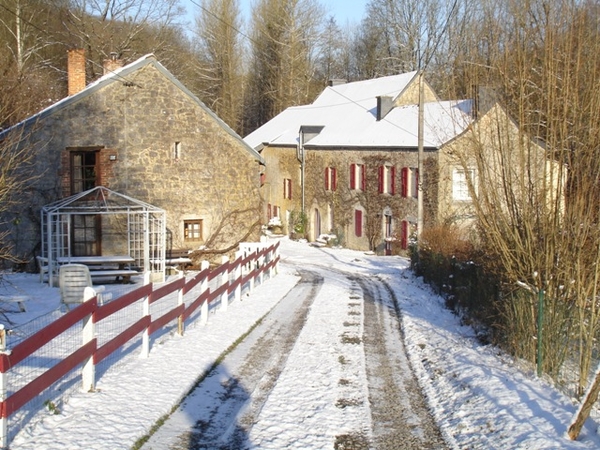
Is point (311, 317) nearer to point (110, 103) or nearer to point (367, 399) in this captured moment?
point (367, 399)

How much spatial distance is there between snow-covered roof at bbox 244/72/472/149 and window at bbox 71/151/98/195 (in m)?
14.3

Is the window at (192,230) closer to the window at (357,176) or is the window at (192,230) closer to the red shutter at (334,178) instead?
the window at (357,176)

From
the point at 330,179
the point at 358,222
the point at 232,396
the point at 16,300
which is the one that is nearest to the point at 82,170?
the point at 16,300

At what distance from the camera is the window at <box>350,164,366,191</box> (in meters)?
36.7

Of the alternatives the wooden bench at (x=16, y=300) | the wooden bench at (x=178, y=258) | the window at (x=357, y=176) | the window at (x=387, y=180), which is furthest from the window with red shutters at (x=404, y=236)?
the wooden bench at (x=16, y=300)

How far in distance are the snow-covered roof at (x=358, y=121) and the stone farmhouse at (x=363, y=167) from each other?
75 millimetres

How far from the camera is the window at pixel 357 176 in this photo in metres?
36.7

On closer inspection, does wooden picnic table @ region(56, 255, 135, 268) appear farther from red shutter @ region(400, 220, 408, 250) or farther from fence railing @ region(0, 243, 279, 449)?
red shutter @ region(400, 220, 408, 250)

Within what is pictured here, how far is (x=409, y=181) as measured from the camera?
3297 centimetres

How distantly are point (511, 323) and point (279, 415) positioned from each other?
425 centimetres

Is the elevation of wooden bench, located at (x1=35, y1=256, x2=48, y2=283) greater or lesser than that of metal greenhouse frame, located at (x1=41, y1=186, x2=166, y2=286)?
lesser

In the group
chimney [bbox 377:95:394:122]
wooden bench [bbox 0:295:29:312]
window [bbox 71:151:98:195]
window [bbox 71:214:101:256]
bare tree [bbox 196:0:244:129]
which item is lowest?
wooden bench [bbox 0:295:29:312]

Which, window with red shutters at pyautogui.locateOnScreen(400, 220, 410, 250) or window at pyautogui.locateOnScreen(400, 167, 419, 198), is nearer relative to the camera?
window at pyautogui.locateOnScreen(400, 167, 419, 198)

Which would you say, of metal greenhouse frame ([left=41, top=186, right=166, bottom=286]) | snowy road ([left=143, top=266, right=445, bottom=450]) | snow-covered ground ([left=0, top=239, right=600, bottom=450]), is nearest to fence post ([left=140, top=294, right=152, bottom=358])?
snow-covered ground ([left=0, top=239, right=600, bottom=450])
